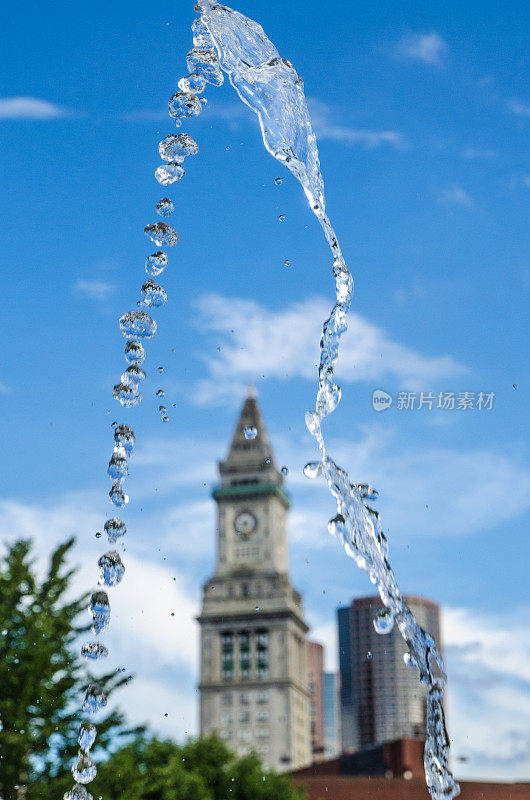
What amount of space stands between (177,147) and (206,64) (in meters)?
0.86

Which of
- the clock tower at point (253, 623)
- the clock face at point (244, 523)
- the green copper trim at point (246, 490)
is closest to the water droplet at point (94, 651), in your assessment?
the clock tower at point (253, 623)

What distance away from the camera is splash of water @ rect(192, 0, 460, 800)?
8188 mm

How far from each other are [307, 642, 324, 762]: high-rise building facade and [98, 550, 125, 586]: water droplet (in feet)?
423

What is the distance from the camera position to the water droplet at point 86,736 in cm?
1145

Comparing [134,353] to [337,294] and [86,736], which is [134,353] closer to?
[337,294]

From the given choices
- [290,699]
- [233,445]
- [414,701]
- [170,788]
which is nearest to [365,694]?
[414,701]

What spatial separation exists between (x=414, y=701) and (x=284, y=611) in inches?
1354

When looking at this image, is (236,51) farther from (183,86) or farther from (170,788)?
(170,788)

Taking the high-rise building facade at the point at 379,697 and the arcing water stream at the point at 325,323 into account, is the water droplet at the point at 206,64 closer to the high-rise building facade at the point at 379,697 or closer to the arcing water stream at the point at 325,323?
the arcing water stream at the point at 325,323

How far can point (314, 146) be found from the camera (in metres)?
9.19

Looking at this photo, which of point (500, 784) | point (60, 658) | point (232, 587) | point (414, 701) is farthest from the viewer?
point (414, 701)

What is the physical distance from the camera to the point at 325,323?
930cm

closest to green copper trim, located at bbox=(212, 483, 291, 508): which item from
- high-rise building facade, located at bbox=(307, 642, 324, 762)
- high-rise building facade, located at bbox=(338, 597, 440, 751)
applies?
high-rise building facade, located at bbox=(338, 597, 440, 751)

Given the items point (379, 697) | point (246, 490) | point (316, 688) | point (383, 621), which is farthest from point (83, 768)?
point (316, 688)
